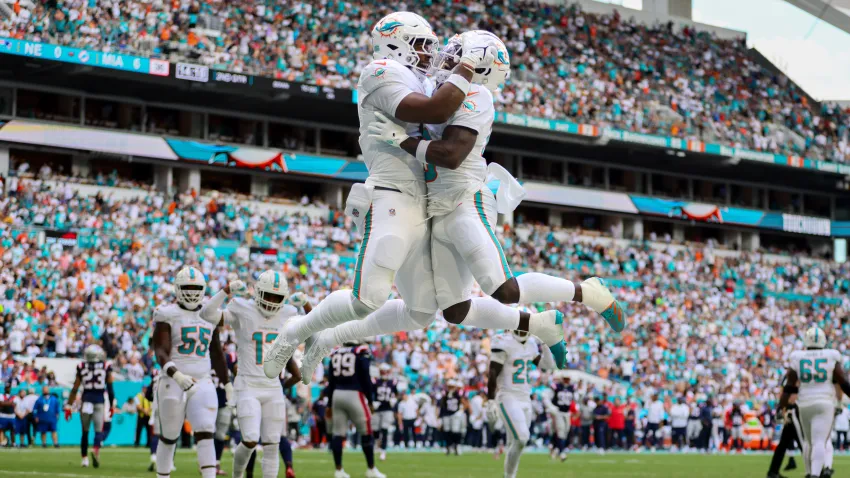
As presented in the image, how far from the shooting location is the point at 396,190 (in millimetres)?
7438

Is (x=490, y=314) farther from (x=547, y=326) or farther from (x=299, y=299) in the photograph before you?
(x=299, y=299)

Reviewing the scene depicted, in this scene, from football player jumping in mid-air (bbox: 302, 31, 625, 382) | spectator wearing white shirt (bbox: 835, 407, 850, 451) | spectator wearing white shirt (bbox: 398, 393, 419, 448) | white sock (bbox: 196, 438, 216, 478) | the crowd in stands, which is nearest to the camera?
football player jumping in mid-air (bbox: 302, 31, 625, 382)

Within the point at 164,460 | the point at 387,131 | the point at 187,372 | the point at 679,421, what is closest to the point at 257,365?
the point at 187,372

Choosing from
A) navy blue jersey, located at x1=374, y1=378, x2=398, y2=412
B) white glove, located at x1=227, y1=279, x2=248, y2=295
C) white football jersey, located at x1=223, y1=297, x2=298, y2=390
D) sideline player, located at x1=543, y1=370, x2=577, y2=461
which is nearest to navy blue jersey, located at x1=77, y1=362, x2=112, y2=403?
navy blue jersey, located at x1=374, y1=378, x2=398, y2=412

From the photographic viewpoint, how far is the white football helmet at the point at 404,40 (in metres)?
7.62

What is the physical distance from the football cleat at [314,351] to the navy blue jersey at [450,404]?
14633 mm

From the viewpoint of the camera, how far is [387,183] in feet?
24.5

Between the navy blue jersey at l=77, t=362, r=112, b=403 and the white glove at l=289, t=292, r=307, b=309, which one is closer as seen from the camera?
the white glove at l=289, t=292, r=307, b=309

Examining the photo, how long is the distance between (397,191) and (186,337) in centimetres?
396

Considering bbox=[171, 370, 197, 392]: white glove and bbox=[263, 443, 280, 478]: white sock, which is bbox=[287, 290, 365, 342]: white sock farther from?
bbox=[263, 443, 280, 478]: white sock

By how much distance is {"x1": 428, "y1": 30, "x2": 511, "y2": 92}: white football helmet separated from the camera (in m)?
7.48

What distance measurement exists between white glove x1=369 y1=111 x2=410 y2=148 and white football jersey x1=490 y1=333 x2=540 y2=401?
6379 mm

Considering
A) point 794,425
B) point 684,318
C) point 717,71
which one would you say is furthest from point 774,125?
point 794,425

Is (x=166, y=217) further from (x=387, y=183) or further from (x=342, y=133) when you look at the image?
(x=387, y=183)
